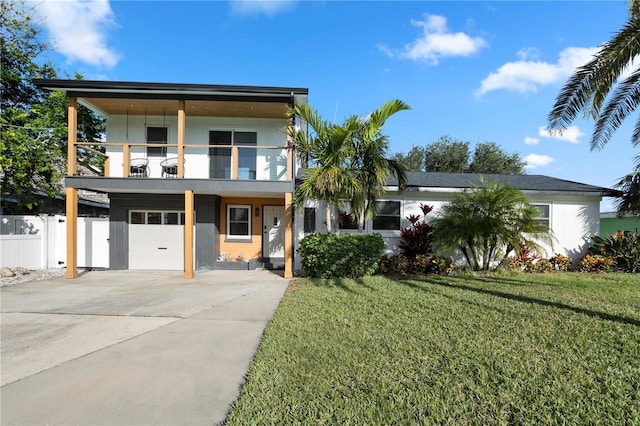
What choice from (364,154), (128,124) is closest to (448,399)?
(364,154)

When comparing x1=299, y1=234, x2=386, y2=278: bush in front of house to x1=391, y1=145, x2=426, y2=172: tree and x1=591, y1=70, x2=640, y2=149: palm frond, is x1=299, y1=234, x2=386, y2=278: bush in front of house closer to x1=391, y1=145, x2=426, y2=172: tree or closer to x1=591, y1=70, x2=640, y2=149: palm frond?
x1=591, y1=70, x2=640, y2=149: palm frond

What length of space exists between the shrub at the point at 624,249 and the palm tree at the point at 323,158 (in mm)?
9191

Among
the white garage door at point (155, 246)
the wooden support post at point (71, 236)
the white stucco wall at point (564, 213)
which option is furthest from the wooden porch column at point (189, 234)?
the white stucco wall at point (564, 213)

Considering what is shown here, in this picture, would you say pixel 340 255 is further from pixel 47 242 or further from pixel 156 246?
pixel 47 242

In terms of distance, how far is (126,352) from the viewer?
4145mm

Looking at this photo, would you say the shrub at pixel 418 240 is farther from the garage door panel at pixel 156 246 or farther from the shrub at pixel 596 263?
the garage door panel at pixel 156 246

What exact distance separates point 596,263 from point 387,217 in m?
7.10

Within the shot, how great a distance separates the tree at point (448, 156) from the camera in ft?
107

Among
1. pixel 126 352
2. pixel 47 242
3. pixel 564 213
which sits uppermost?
pixel 564 213

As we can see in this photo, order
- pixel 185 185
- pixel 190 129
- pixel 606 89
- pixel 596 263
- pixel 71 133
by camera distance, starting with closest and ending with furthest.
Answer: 1. pixel 606 89
2. pixel 71 133
3. pixel 185 185
4. pixel 596 263
5. pixel 190 129

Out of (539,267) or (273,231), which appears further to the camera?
(273,231)

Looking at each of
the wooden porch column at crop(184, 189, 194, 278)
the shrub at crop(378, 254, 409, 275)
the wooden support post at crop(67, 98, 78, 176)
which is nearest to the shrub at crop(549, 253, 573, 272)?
the shrub at crop(378, 254, 409, 275)

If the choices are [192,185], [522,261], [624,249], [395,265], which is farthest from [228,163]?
[624,249]

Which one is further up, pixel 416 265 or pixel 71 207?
pixel 71 207
